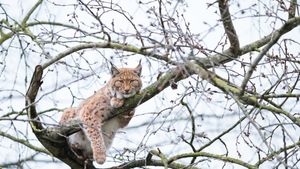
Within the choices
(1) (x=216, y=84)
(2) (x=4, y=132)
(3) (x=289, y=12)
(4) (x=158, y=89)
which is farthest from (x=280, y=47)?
(2) (x=4, y=132)

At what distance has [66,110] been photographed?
859 cm

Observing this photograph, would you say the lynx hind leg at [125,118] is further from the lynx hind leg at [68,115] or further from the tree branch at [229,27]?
the tree branch at [229,27]

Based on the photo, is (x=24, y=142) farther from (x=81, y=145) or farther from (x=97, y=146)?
(x=97, y=146)

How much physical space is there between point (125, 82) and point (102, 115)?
447 mm

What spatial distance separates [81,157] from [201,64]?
2780 mm

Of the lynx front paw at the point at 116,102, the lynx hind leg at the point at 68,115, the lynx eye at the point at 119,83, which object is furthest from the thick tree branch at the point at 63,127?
the lynx hind leg at the point at 68,115

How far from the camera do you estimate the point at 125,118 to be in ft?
26.5

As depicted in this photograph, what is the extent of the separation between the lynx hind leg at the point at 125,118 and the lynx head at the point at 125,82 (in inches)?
9.2

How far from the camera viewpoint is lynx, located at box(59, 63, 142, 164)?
7.89 meters

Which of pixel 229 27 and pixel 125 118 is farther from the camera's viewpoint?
pixel 125 118

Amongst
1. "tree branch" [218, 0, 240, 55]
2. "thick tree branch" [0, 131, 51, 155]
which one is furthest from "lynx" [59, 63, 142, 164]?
"tree branch" [218, 0, 240, 55]

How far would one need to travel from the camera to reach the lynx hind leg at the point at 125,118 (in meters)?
7.98

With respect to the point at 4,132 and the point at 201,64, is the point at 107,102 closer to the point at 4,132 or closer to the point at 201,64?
the point at 4,132

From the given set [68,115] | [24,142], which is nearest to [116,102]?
[68,115]
